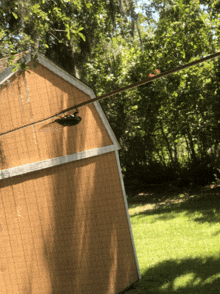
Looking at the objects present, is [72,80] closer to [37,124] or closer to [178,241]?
[37,124]

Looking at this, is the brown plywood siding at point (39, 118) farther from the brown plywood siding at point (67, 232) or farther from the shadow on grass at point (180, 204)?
the shadow on grass at point (180, 204)

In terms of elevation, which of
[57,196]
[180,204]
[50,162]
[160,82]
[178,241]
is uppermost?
[160,82]

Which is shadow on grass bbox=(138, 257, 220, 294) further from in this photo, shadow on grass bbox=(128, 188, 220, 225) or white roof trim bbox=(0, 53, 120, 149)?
shadow on grass bbox=(128, 188, 220, 225)

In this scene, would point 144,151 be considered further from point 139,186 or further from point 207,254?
point 207,254

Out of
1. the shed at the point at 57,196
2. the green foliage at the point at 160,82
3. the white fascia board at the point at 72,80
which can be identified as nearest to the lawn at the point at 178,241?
the shed at the point at 57,196

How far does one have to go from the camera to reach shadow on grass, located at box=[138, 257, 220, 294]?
18.4 ft

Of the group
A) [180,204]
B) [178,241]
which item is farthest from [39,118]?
[180,204]

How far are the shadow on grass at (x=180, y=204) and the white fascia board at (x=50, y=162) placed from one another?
480cm

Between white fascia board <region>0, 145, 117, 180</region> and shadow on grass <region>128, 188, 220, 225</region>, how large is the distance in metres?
4.80

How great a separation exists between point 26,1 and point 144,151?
1028cm

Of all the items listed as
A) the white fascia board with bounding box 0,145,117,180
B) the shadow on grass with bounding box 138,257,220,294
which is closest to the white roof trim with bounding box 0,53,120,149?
the white fascia board with bounding box 0,145,117,180

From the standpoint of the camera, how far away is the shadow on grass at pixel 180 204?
10.2 meters

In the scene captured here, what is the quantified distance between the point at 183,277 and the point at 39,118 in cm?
377

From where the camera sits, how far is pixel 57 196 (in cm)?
551
